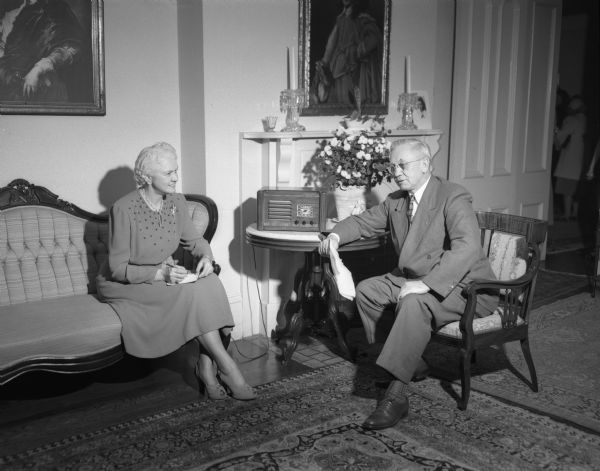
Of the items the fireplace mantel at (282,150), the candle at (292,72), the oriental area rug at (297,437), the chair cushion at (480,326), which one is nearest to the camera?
the oriental area rug at (297,437)

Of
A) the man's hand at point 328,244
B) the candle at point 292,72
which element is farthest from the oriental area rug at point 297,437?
the candle at point 292,72

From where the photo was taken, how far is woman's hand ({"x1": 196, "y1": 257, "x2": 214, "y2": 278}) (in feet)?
12.2

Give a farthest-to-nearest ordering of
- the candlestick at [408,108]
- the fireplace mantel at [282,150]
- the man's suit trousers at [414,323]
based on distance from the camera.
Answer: the candlestick at [408,108], the fireplace mantel at [282,150], the man's suit trousers at [414,323]

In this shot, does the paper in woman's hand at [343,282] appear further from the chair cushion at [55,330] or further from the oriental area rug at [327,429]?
the chair cushion at [55,330]

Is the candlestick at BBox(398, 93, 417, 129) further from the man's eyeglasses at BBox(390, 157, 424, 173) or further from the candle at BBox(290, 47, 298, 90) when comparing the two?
the man's eyeglasses at BBox(390, 157, 424, 173)

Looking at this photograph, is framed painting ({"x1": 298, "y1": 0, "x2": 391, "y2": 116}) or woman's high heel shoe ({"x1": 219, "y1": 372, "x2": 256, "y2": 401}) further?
framed painting ({"x1": 298, "y1": 0, "x2": 391, "y2": 116})

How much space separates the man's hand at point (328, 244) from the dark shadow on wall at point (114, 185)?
1.35 meters

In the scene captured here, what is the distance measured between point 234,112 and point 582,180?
655 cm

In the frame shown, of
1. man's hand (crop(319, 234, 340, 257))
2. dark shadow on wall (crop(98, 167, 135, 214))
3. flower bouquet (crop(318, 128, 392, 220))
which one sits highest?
flower bouquet (crop(318, 128, 392, 220))

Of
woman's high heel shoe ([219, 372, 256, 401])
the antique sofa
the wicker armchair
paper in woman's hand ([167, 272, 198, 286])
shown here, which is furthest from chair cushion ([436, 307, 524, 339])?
the antique sofa

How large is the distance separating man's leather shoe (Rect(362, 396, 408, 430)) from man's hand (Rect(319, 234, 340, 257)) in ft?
2.91

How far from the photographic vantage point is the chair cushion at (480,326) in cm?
350

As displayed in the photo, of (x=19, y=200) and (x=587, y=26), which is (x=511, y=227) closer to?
(x=19, y=200)

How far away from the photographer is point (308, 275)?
177 inches
